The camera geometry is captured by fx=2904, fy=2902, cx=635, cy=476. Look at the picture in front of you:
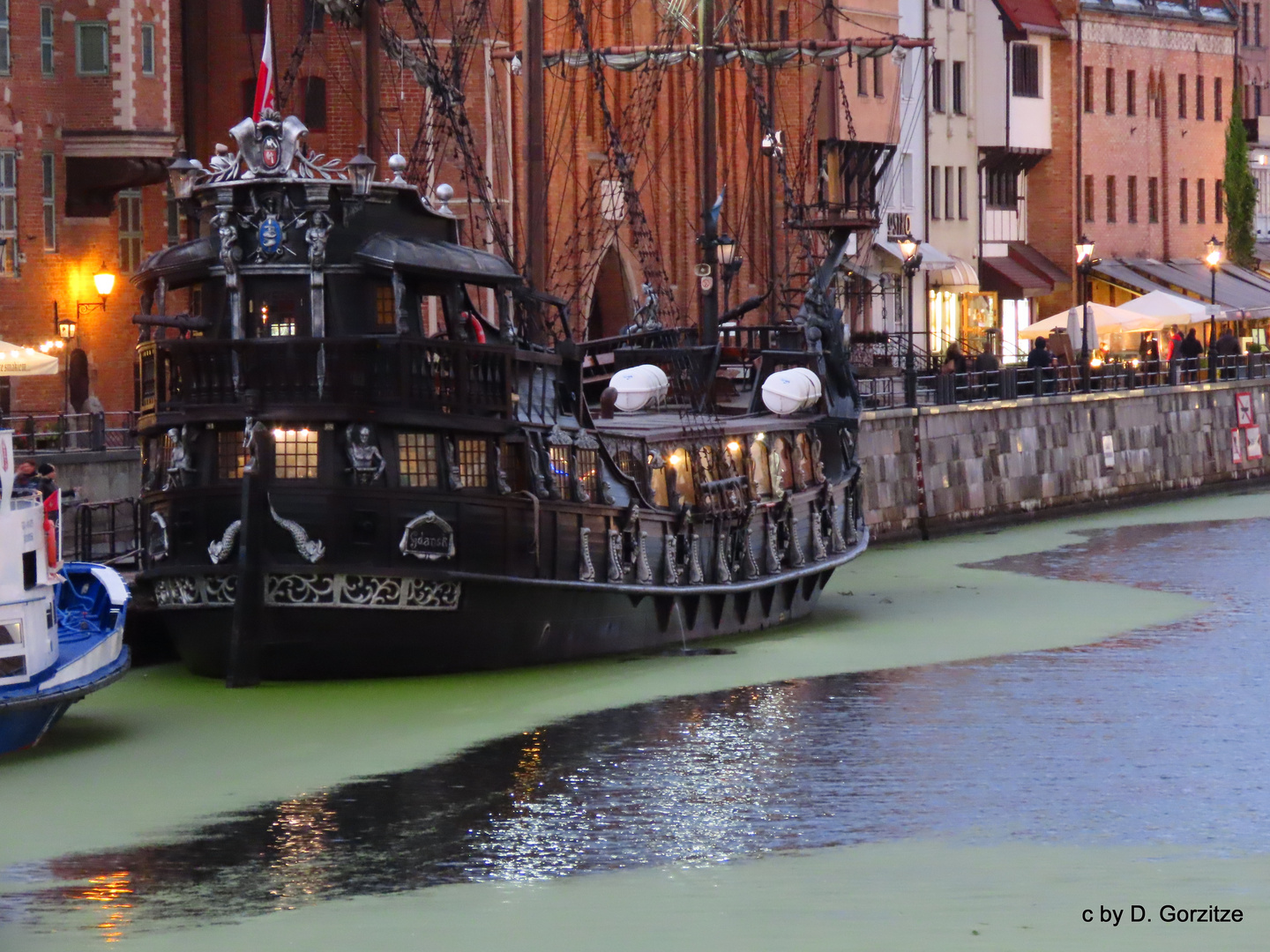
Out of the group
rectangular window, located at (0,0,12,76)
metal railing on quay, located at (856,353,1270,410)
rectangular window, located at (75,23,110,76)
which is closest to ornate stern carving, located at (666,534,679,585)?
metal railing on quay, located at (856,353,1270,410)

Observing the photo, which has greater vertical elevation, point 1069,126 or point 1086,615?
point 1069,126

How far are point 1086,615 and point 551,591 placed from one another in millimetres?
10570

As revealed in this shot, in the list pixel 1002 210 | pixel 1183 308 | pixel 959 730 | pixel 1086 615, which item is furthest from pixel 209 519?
pixel 1002 210

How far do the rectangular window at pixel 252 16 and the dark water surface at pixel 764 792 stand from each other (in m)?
29.5

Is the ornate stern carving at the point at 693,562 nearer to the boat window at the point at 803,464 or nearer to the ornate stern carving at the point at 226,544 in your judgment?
the boat window at the point at 803,464

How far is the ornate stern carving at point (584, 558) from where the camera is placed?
104 feet

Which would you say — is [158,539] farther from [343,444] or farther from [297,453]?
[343,444]

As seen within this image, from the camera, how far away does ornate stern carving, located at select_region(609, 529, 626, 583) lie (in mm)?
32219

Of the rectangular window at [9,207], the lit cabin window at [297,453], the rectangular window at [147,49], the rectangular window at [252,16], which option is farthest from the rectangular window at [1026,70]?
the lit cabin window at [297,453]

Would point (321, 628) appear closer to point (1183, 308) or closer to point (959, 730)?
point (959, 730)

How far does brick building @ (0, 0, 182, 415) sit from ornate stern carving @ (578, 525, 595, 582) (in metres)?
20.5

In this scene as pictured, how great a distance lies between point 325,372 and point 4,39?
23850mm

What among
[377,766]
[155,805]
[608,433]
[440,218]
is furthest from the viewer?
[608,433]

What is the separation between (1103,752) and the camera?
2720 cm
